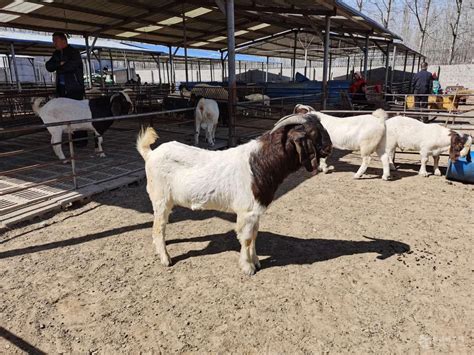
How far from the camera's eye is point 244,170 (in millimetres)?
3223

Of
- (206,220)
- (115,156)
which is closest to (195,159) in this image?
(206,220)

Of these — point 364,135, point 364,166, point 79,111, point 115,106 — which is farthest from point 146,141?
point 364,166

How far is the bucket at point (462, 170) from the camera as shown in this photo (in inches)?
238

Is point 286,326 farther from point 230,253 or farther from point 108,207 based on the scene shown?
point 108,207

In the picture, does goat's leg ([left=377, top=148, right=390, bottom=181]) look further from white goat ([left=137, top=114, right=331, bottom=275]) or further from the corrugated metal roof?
the corrugated metal roof

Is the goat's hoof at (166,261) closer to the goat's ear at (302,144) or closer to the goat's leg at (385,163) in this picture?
the goat's ear at (302,144)

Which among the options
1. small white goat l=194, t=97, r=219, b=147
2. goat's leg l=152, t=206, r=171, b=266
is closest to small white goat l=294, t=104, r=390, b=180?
small white goat l=194, t=97, r=219, b=147

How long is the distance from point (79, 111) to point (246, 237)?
5.29 meters

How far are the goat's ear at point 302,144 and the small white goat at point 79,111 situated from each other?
499 centimetres

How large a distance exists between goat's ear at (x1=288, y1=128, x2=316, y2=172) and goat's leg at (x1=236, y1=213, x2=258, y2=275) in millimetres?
768

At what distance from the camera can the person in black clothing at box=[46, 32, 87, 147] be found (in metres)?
6.70

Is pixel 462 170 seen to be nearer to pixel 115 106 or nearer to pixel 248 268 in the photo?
pixel 248 268

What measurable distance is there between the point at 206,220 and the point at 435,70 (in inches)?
1205

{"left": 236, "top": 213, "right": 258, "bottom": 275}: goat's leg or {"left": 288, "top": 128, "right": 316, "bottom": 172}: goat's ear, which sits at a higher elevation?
{"left": 288, "top": 128, "right": 316, "bottom": 172}: goat's ear
